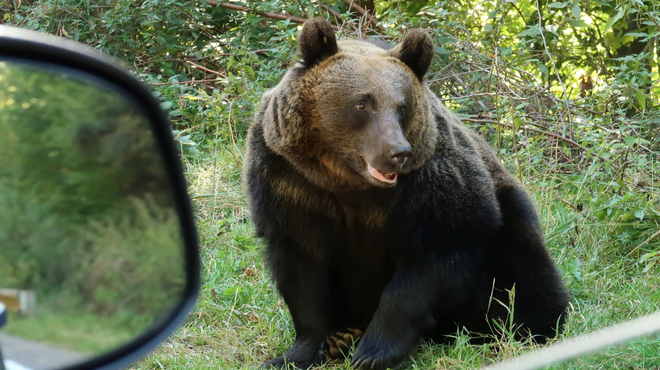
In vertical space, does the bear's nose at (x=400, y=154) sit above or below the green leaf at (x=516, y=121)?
above

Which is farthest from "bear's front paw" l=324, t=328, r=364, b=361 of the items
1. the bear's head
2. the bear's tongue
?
the bear's tongue

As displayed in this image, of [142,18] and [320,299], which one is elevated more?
[320,299]

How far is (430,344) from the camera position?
14.8 feet

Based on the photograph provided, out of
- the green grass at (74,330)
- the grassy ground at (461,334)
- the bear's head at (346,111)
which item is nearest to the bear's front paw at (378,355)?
the grassy ground at (461,334)

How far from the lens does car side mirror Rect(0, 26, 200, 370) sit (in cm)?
162

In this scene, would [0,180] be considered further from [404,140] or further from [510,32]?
[510,32]

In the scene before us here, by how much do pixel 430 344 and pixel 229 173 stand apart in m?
3.51

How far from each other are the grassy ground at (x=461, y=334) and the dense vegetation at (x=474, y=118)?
14 millimetres

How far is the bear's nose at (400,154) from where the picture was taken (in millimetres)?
3795

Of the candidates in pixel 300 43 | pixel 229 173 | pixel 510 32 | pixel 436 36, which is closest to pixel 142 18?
pixel 229 173

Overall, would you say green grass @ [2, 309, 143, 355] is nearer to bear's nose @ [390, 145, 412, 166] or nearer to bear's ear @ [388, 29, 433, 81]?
bear's nose @ [390, 145, 412, 166]

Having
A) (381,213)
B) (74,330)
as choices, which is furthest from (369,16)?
(74,330)

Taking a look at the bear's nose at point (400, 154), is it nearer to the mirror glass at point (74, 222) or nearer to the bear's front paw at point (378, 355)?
the bear's front paw at point (378, 355)

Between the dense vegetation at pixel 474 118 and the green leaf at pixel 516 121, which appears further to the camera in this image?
the green leaf at pixel 516 121
